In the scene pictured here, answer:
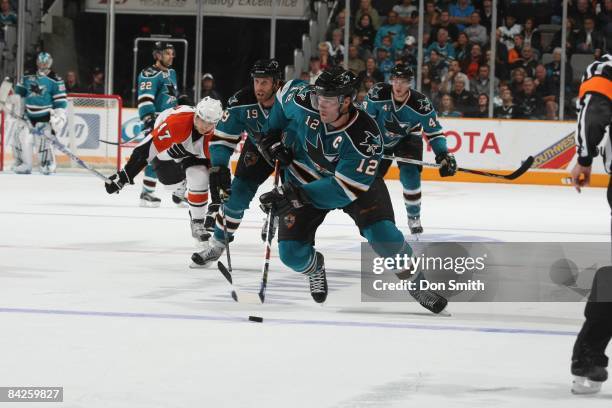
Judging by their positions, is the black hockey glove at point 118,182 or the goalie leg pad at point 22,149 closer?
the black hockey glove at point 118,182

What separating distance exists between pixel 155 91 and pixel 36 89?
2.52 meters

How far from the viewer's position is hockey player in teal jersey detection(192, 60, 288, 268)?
5641 millimetres

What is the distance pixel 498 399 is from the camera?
322 cm

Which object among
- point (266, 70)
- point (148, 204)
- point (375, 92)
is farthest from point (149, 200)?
point (266, 70)

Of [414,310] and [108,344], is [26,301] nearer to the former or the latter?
[108,344]

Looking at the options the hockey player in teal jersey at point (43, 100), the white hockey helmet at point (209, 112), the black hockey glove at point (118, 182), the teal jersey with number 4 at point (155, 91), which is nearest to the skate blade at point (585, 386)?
the black hockey glove at point (118, 182)

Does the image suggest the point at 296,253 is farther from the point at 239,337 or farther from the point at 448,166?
the point at 448,166

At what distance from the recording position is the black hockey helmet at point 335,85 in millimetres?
4227

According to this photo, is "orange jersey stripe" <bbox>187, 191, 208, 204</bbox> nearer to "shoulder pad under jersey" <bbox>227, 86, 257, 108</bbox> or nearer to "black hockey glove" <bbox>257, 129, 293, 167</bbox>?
"shoulder pad under jersey" <bbox>227, 86, 257, 108</bbox>

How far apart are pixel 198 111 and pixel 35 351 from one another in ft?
9.38

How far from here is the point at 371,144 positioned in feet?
14.1

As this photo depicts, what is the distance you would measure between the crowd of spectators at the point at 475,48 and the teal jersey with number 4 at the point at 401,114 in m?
5.61

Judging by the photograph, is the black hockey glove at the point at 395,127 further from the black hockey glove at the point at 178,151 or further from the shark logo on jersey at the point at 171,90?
the shark logo on jersey at the point at 171,90

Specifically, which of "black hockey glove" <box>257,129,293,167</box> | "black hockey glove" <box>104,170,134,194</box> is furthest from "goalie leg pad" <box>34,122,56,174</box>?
"black hockey glove" <box>257,129,293,167</box>
